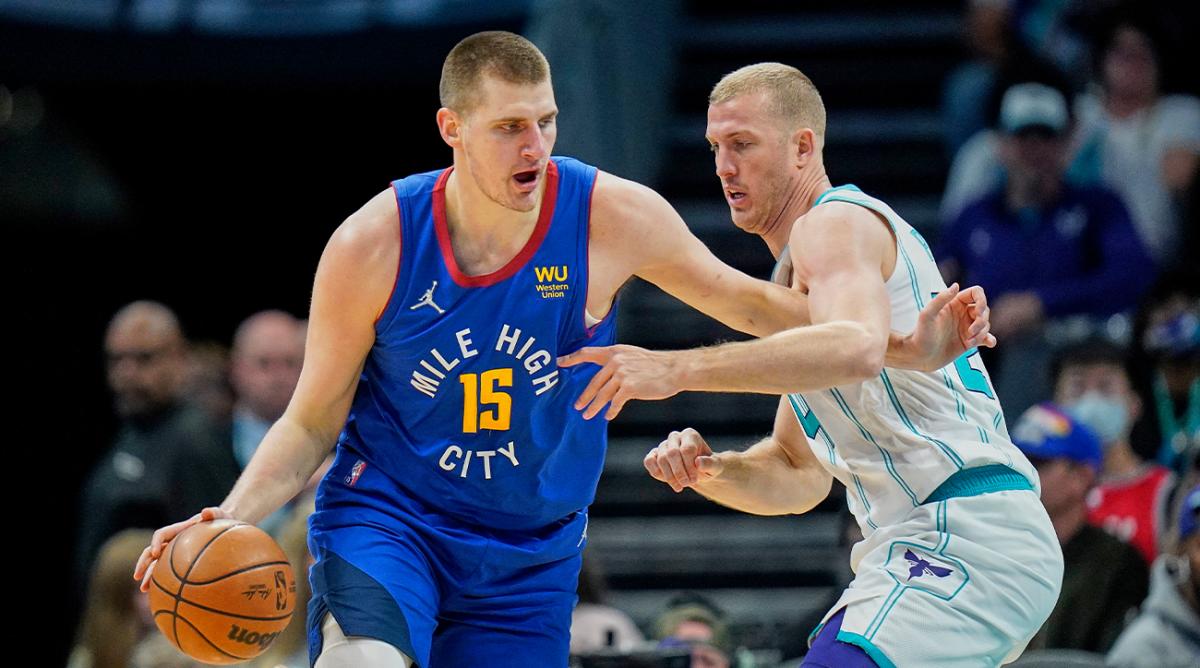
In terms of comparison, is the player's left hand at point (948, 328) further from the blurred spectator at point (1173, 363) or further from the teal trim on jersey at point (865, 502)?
the blurred spectator at point (1173, 363)

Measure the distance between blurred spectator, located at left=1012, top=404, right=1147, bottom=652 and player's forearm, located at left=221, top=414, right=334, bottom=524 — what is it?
132 inches

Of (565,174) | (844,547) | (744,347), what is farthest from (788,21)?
(744,347)

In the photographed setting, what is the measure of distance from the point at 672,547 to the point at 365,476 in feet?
16.5

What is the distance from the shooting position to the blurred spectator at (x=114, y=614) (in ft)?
27.7

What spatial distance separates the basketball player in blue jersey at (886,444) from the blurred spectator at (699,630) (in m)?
2.07

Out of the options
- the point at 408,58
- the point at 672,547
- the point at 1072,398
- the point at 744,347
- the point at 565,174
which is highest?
the point at 408,58

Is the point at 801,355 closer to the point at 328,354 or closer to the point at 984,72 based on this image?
the point at 328,354

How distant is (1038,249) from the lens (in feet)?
30.2

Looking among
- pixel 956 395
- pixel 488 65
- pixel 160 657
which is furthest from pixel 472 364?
pixel 160 657

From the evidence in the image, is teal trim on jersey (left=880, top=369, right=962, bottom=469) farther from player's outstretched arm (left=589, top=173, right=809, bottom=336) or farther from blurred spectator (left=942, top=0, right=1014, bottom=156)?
blurred spectator (left=942, top=0, right=1014, bottom=156)

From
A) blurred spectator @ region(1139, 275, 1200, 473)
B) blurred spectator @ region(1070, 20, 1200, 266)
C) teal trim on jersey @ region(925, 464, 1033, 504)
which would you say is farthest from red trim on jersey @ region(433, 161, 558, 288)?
blurred spectator @ region(1070, 20, 1200, 266)

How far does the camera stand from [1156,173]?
9.70m

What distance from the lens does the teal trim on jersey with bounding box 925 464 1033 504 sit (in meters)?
4.49

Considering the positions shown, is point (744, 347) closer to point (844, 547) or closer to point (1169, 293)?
point (844, 547)
